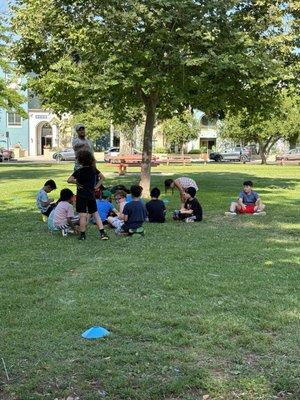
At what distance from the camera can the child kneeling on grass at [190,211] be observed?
37.3ft

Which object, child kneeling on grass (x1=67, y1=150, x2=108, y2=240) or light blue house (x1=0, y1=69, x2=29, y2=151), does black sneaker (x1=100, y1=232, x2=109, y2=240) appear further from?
light blue house (x1=0, y1=69, x2=29, y2=151)

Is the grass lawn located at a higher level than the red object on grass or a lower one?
lower

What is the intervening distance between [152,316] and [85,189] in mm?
4428

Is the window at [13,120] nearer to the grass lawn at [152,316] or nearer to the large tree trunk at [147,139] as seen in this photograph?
the large tree trunk at [147,139]

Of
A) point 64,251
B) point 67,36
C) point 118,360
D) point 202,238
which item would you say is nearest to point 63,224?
point 64,251

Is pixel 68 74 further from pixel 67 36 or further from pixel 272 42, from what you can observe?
pixel 272 42

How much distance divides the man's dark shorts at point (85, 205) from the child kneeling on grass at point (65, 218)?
1.41 feet

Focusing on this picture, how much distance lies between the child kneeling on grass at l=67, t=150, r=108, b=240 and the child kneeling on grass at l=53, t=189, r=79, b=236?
1.36ft

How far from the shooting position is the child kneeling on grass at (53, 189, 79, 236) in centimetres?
971

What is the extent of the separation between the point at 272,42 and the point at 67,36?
6.09 metres

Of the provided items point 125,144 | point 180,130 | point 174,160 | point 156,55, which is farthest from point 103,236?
point 180,130

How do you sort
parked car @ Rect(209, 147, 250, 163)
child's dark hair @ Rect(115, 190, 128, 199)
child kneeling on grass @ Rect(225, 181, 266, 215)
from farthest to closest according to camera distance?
parked car @ Rect(209, 147, 250, 163) → child kneeling on grass @ Rect(225, 181, 266, 215) → child's dark hair @ Rect(115, 190, 128, 199)

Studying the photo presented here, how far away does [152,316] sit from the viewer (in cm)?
512

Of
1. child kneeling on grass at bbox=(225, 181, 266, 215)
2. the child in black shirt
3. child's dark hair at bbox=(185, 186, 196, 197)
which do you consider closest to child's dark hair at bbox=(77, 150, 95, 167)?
the child in black shirt
